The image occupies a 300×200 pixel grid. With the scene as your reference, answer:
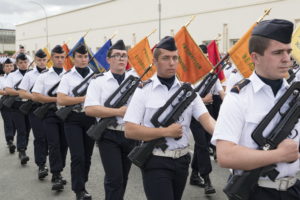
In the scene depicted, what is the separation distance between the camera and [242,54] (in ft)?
15.9

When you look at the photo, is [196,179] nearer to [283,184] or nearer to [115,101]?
[115,101]

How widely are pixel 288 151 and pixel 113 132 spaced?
92.4 inches

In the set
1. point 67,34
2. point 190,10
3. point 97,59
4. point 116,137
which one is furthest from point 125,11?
point 116,137

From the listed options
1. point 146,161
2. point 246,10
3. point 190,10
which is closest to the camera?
point 146,161

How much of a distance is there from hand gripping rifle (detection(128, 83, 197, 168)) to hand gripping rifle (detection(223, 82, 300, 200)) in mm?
968

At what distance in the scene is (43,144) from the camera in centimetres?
591

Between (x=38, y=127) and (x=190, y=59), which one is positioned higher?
(x=190, y=59)

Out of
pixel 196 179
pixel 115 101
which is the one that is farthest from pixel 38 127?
pixel 196 179

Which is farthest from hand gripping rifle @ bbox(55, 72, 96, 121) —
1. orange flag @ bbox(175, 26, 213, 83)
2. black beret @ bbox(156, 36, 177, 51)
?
black beret @ bbox(156, 36, 177, 51)

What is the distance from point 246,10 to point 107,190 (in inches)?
831

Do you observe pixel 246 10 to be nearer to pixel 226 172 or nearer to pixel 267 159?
pixel 226 172

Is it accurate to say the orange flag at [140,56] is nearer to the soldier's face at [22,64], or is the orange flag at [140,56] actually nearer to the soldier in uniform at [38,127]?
the soldier in uniform at [38,127]

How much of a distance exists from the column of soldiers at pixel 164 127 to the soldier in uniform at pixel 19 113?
3.25ft

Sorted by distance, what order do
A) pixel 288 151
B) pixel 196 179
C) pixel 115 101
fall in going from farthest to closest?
pixel 196 179 → pixel 115 101 → pixel 288 151
